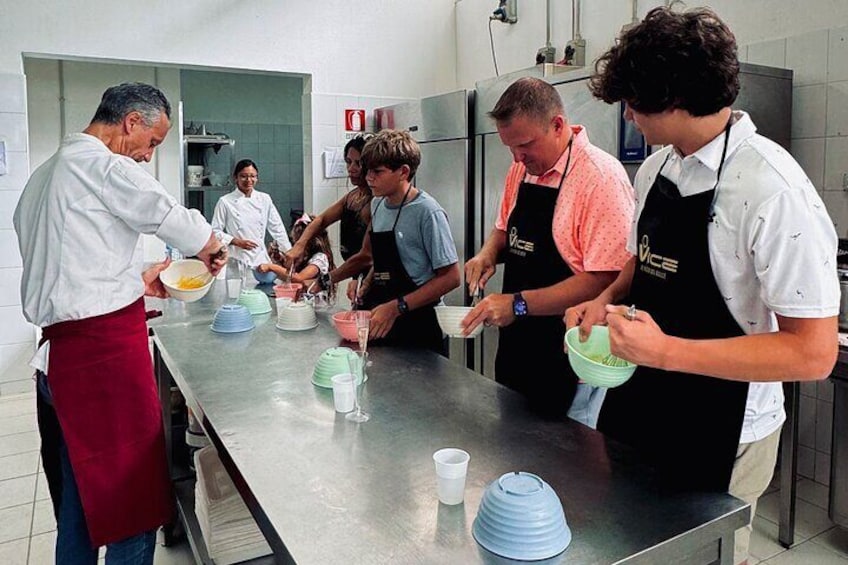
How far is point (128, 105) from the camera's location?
1882 millimetres

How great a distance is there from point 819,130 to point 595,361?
7.52 ft

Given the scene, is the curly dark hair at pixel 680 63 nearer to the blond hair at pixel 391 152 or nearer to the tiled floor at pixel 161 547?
the blond hair at pixel 391 152

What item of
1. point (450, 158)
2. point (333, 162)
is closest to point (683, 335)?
point (450, 158)

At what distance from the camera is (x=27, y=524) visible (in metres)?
2.83

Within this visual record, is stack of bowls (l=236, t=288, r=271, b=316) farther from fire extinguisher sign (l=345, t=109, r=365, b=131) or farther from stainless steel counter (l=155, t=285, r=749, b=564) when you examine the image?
fire extinguisher sign (l=345, t=109, r=365, b=131)

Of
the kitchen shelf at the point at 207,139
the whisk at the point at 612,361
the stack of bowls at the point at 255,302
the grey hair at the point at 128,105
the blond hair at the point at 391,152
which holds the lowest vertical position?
the stack of bowls at the point at 255,302

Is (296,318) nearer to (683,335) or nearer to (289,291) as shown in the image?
(289,291)

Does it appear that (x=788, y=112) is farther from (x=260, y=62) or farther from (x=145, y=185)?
(x=260, y=62)

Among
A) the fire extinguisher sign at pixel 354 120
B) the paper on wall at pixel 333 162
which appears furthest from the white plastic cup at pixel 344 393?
the fire extinguisher sign at pixel 354 120

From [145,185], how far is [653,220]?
4.23 feet

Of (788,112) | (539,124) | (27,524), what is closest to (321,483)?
(539,124)

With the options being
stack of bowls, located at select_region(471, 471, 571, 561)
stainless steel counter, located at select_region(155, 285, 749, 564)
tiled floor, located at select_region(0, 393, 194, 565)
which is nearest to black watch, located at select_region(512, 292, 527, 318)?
stainless steel counter, located at select_region(155, 285, 749, 564)

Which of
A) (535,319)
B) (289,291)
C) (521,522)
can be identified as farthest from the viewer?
(289,291)

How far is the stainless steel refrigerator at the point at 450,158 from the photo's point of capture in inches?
164
